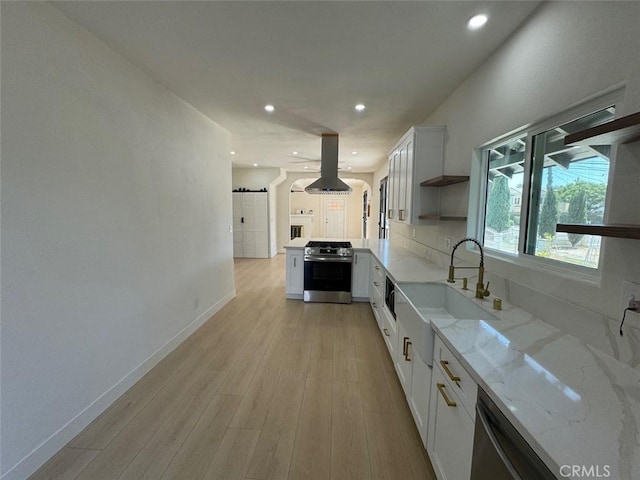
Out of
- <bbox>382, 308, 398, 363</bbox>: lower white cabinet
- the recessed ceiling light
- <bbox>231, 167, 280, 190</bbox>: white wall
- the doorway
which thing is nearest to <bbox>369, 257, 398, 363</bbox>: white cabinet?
<bbox>382, 308, 398, 363</bbox>: lower white cabinet

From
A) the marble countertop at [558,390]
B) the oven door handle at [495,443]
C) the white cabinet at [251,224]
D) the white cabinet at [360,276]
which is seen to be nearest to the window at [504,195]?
the marble countertop at [558,390]

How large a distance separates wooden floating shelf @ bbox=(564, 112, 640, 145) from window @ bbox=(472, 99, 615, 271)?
250 mm

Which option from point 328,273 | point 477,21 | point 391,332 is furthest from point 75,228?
point 328,273

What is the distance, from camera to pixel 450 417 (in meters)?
1.22

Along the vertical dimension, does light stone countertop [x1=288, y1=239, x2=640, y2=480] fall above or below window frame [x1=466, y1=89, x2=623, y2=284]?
below

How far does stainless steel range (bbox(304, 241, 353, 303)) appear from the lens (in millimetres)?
4191

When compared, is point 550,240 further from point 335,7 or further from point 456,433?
point 335,7

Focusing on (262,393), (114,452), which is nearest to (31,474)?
(114,452)

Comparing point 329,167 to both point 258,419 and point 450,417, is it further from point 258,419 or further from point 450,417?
point 450,417

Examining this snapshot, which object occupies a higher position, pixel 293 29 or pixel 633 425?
pixel 293 29

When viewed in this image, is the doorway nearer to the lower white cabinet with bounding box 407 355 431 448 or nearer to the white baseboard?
the white baseboard

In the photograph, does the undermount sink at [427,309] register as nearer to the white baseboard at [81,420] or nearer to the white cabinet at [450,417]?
the white cabinet at [450,417]

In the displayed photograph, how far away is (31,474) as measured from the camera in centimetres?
148

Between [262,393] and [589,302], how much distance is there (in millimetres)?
2129
